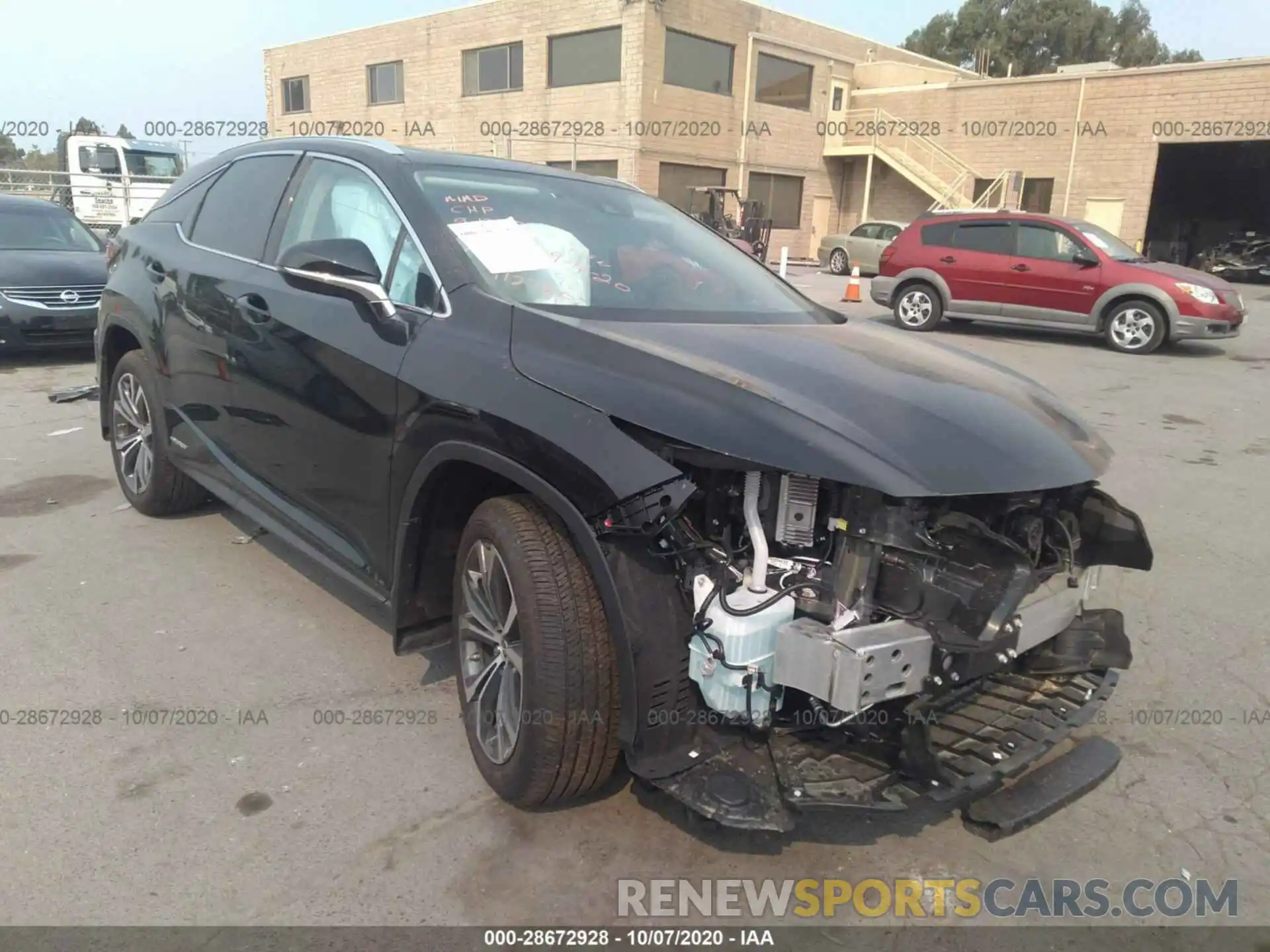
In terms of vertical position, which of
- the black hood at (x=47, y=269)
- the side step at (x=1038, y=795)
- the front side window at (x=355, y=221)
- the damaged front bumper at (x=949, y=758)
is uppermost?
the front side window at (x=355, y=221)

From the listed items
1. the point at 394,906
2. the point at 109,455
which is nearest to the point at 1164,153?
the point at 109,455

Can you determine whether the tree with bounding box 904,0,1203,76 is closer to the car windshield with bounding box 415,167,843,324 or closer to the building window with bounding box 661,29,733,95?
the building window with bounding box 661,29,733,95

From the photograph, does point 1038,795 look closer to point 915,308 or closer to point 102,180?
point 915,308

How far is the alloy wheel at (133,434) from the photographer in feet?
16.4

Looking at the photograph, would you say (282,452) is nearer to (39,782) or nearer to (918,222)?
(39,782)

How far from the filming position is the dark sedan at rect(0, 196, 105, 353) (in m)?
9.24

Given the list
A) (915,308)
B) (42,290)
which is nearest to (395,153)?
(42,290)

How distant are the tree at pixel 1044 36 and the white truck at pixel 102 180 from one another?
1861 inches

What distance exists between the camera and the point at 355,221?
3.52 m

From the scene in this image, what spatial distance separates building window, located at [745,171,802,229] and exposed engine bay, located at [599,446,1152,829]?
29.7 meters

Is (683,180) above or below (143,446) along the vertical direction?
above

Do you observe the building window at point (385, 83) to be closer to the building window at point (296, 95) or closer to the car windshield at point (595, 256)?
the building window at point (296, 95)

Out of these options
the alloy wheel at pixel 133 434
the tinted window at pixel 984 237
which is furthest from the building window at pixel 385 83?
the alloy wheel at pixel 133 434

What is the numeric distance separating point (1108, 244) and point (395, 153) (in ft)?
39.4
